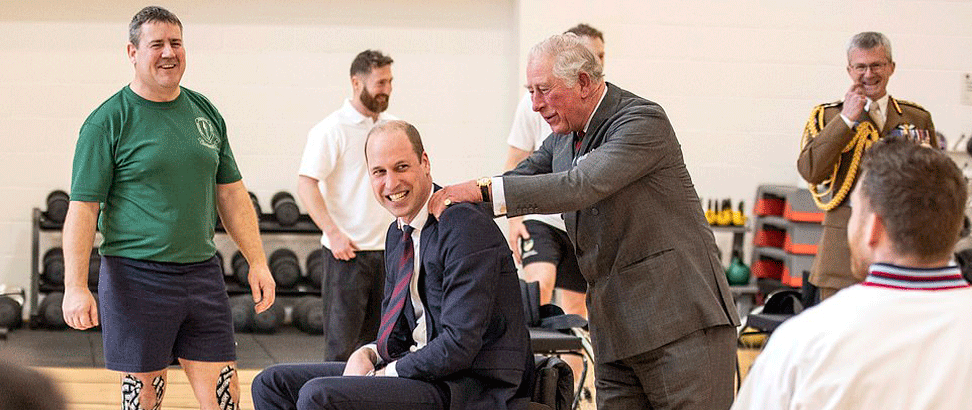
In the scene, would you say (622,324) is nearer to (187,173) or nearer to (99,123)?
(187,173)

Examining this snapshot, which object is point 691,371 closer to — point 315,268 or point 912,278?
point 912,278

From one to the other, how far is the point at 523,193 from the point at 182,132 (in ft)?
4.25

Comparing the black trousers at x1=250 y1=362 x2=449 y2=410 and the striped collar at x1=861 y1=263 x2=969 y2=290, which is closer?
the striped collar at x1=861 y1=263 x2=969 y2=290

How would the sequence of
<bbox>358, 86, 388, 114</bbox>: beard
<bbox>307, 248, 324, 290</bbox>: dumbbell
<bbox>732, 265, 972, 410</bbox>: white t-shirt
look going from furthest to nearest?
<bbox>307, 248, 324, 290</bbox>: dumbbell, <bbox>358, 86, 388, 114</bbox>: beard, <bbox>732, 265, 972, 410</bbox>: white t-shirt

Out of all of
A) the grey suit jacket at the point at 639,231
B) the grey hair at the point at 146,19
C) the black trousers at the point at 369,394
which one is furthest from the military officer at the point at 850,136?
the grey hair at the point at 146,19

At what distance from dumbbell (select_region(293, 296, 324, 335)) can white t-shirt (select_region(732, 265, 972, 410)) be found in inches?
226

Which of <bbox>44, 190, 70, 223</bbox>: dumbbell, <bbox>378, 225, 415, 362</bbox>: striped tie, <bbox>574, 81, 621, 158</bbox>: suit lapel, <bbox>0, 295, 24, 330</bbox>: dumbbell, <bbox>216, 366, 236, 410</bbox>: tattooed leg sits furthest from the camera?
<bbox>44, 190, 70, 223</bbox>: dumbbell

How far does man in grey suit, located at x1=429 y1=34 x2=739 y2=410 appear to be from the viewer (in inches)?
109

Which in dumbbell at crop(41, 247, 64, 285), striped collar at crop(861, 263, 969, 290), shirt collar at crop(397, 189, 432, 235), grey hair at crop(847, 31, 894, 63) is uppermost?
grey hair at crop(847, 31, 894, 63)

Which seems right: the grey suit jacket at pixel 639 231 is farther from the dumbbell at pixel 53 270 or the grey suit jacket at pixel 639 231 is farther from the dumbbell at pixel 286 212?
the dumbbell at pixel 53 270

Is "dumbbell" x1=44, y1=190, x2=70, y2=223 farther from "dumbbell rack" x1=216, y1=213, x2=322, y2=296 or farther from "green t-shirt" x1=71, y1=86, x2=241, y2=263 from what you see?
"green t-shirt" x1=71, y1=86, x2=241, y2=263

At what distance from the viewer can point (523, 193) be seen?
2.74 metres

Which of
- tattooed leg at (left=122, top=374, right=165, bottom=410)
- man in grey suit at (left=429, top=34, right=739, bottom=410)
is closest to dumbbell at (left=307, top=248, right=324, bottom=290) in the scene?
tattooed leg at (left=122, top=374, right=165, bottom=410)

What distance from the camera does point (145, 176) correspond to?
3420 mm
